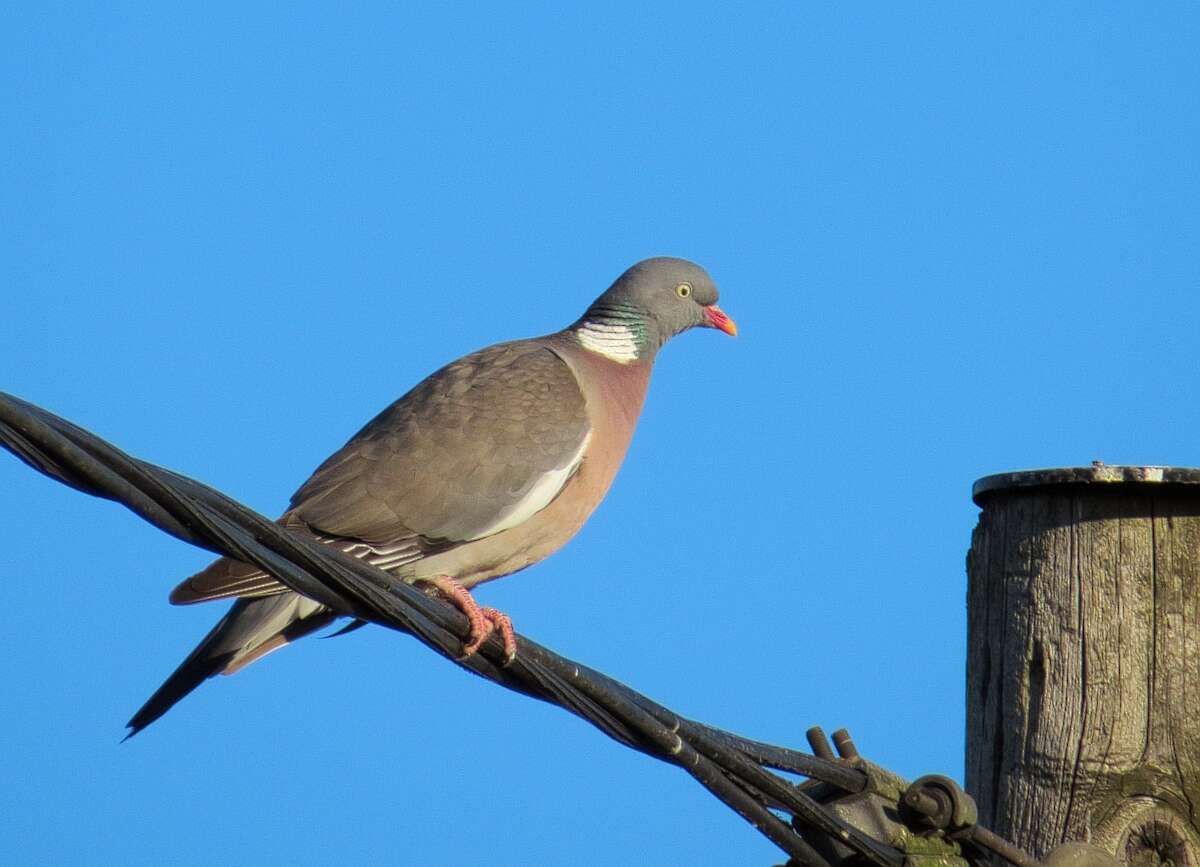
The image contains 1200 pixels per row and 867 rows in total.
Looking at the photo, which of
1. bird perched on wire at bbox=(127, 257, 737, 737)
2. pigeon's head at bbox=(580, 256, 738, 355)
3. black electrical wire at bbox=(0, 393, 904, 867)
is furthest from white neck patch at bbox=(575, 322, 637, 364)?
black electrical wire at bbox=(0, 393, 904, 867)

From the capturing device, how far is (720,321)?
7.02m

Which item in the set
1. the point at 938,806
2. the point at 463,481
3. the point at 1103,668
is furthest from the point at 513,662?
the point at 463,481

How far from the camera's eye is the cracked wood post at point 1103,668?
339 cm

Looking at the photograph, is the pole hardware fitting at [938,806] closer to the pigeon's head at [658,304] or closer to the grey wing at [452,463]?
the grey wing at [452,463]

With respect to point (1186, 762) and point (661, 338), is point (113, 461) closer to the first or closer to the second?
point (1186, 762)

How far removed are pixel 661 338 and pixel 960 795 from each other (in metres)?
3.67

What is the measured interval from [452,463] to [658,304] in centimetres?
169

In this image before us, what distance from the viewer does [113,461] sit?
2.39 metres

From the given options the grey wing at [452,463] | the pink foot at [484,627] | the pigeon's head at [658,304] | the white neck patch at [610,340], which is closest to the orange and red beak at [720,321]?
the pigeon's head at [658,304]

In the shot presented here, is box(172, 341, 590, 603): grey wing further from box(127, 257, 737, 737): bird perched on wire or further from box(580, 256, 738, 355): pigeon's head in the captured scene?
box(580, 256, 738, 355): pigeon's head

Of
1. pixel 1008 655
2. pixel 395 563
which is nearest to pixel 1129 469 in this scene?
pixel 1008 655

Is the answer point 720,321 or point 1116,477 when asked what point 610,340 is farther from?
point 1116,477

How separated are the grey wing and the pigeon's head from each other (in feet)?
2.48

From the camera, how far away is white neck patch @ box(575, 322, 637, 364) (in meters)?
6.39
